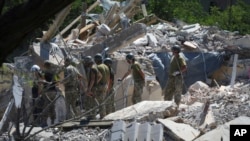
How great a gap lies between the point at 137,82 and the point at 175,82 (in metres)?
0.71

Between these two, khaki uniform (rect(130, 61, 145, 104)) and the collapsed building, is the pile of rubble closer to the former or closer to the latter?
the collapsed building

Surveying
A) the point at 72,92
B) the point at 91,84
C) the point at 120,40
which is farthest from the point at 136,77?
the point at 120,40

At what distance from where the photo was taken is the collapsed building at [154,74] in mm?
11998

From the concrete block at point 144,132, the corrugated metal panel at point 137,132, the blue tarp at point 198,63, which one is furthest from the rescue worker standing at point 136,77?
the blue tarp at point 198,63

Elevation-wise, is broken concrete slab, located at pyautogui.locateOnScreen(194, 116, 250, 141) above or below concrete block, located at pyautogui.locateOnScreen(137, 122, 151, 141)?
below

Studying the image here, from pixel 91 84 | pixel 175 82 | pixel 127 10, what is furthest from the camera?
pixel 127 10

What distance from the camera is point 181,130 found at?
1192cm

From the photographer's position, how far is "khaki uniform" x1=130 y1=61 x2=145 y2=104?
14656 mm

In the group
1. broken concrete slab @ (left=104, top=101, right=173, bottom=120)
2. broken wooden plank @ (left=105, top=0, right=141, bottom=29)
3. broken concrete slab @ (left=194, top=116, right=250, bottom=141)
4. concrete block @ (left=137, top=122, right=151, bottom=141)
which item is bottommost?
broken concrete slab @ (left=194, top=116, right=250, bottom=141)

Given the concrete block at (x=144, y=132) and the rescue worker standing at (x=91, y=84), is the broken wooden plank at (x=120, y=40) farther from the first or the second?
the concrete block at (x=144, y=132)

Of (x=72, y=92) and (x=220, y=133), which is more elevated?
(x=72, y=92)

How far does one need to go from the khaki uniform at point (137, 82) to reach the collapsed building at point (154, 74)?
25.1 inches

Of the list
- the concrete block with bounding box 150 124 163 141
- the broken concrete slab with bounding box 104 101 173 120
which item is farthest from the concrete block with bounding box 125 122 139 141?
the broken concrete slab with bounding box 104 101 173 120

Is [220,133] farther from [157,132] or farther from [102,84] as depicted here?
[102,84]
